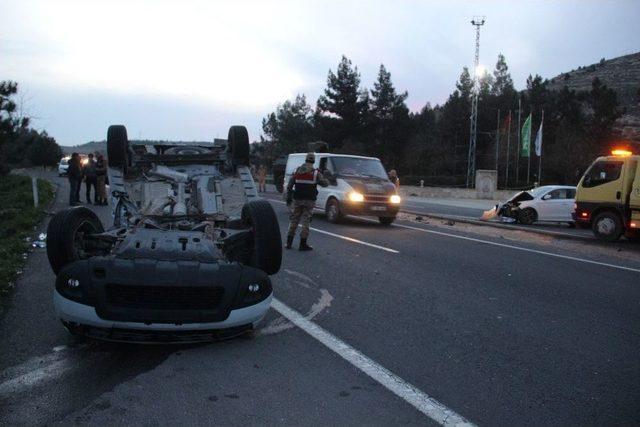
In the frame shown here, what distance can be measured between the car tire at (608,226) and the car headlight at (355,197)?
20.1 ft

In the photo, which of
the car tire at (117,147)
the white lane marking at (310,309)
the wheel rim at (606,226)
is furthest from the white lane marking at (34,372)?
the wheel rim at (606,226)

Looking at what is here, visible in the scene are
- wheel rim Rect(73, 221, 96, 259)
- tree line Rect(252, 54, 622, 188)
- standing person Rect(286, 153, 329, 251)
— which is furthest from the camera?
tree line Rect(252, 54, 622, 188)

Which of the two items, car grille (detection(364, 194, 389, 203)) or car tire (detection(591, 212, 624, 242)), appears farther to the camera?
car grille (detection(364, 194, 389, 203))

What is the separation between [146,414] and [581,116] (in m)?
59.4

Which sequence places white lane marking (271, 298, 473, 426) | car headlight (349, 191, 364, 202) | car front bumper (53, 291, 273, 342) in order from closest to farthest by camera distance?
white lane marking (271, 298, 473, 426) < car front bumper (53, 291, 273, 342) < car headlight (349, 191, 364, 202)

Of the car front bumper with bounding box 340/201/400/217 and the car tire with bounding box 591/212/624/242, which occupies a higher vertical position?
the car front bumper with bounding box 340/201/400/217

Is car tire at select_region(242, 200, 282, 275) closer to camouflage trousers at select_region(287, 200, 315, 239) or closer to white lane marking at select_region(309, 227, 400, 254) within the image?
camouflage trousers at select_region(287, 200, 315, 239)

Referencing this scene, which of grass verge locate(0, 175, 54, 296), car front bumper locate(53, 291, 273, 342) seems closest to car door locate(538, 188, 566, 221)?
grass verge locate(0, 175, 54, 296)

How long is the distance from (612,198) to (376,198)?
5.95m

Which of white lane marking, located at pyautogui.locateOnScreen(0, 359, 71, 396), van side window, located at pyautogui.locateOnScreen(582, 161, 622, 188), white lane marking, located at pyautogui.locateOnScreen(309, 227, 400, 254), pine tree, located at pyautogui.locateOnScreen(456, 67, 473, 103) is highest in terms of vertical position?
pine tree, located at pyautogui.locateOnScreen(456, 67, 473, 103)

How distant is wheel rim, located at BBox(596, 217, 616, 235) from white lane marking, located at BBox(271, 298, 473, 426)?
11282 millimetres

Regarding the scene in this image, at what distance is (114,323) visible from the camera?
4348mm

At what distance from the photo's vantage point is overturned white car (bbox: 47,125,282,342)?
14.3ft

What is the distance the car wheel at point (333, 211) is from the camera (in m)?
15.6
